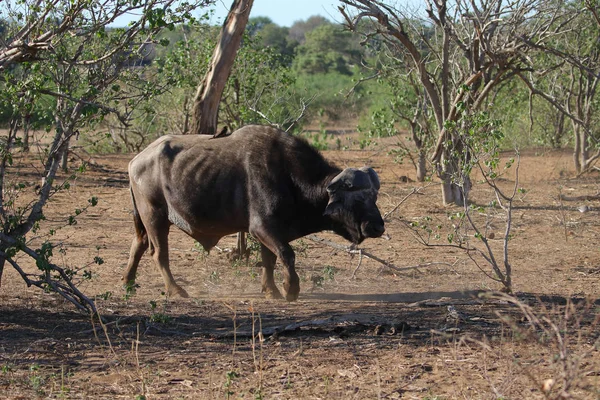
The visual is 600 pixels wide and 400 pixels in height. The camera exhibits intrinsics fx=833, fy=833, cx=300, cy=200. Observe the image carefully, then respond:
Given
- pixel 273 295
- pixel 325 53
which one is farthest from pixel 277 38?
pixel 273 295

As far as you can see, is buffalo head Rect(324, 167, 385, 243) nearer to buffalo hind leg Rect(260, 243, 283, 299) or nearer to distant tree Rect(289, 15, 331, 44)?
buffalo hind leg Rect(260, 243, 283, 299)

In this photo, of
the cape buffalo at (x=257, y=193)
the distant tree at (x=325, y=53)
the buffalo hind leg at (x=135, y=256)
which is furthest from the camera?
the distant tree at (x=325, y=53)

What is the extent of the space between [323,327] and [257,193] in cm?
215

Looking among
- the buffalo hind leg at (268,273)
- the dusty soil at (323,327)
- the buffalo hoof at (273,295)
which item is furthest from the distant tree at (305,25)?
the buffalo hoof at (273,295)

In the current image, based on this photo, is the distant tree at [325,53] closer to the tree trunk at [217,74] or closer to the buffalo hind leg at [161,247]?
the tree trunk at [217,74]

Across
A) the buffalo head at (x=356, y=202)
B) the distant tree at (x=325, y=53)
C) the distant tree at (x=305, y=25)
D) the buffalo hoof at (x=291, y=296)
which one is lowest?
the buffalo hoof at (x=291, y=296)

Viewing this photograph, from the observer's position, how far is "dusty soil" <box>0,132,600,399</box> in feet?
15.9

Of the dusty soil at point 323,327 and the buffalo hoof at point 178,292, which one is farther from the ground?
the dusty soil at point 323,327

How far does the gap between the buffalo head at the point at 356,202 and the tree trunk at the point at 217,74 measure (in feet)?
7.33

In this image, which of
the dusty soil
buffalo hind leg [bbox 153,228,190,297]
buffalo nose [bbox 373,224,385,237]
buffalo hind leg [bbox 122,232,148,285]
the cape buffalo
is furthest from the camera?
buffalo hind leg [bbox 122,232,148,285]

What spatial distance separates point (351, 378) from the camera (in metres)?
5.05

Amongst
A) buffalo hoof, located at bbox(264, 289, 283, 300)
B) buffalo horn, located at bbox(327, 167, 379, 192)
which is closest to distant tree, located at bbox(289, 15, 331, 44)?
buffalo hoof, located at bbox(264, 289, 283, 300)

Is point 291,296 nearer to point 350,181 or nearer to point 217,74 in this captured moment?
point 350,181

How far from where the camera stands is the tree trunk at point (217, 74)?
938cm
